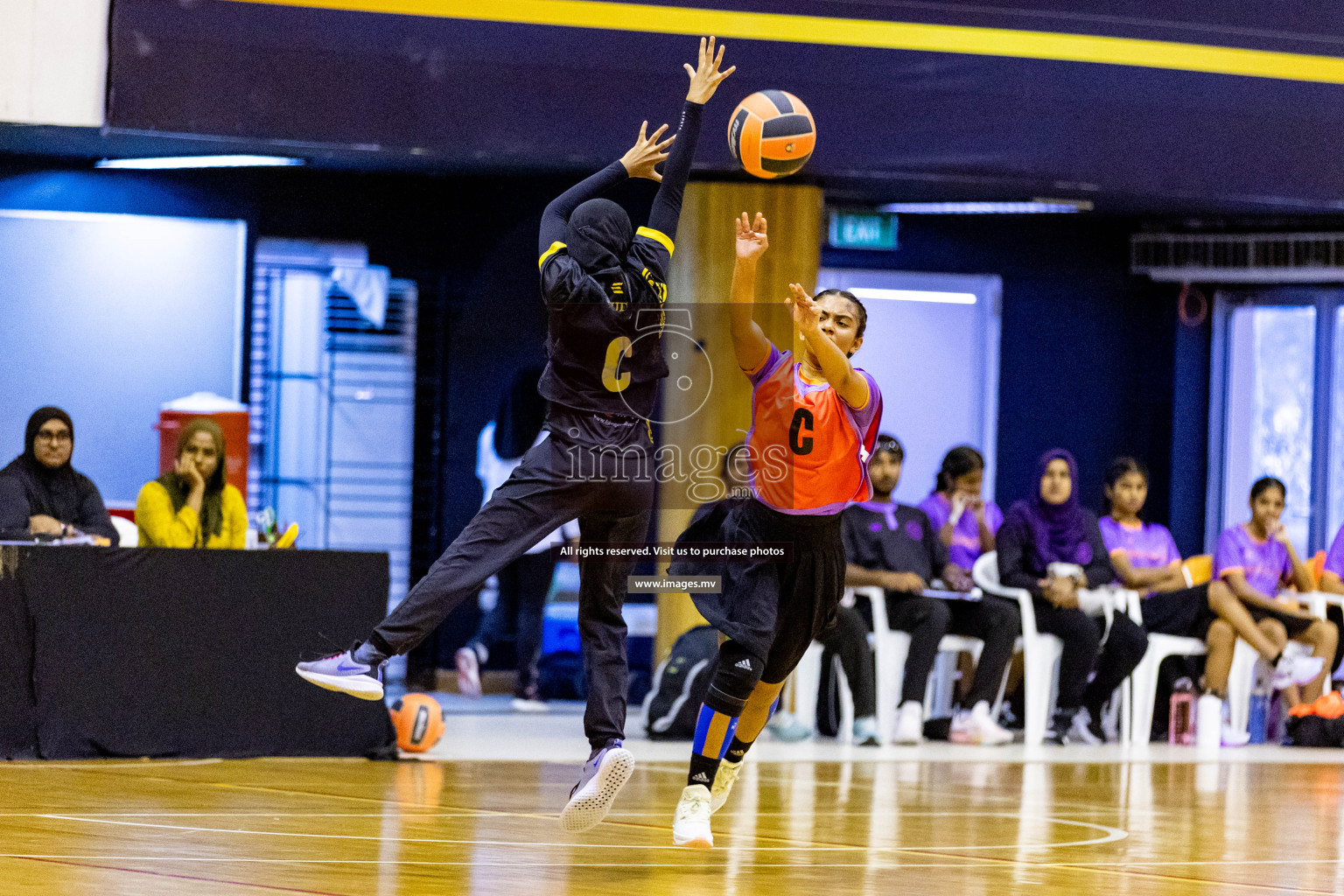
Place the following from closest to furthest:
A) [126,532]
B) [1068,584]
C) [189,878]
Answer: [189,878] < [126,532] < [1068,584]

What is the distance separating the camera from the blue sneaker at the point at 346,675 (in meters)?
4.57

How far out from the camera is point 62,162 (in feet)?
32.9

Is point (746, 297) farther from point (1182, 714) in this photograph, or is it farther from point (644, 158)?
point (1182, 714)

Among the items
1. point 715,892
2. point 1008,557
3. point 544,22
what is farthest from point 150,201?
point 715,892

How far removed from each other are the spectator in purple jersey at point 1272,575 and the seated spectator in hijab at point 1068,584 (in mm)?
698

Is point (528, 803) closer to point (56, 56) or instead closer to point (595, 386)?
point (595, 386)

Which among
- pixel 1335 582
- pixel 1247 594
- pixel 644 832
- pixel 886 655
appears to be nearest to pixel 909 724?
pixel 886 655

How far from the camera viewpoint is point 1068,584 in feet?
28.9

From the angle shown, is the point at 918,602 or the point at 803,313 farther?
the point at 918,602

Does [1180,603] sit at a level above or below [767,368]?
below

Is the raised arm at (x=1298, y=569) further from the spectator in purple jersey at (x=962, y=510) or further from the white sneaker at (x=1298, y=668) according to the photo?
the spectator in purple jersey at (x=962, y=510)

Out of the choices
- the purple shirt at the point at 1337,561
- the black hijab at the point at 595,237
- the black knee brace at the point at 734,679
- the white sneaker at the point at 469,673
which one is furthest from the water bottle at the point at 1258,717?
the black hijab at the point at 595,237

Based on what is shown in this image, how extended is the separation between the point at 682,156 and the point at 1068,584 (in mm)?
4719

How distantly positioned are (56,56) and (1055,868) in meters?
6.43
